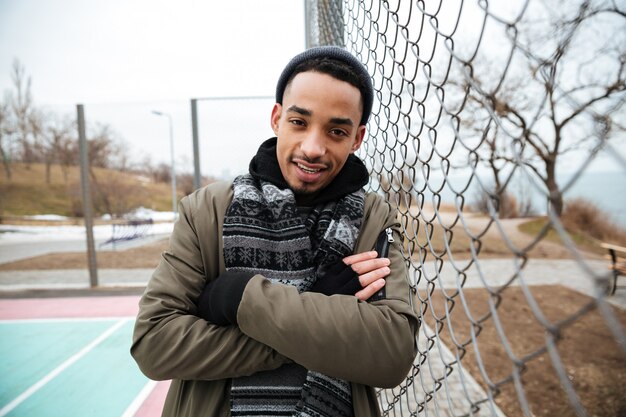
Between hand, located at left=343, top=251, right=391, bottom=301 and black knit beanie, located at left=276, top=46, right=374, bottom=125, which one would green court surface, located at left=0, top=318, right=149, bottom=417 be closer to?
hand, located at left=343, top=251, right=391, bottom=301

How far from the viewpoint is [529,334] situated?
5.02 m

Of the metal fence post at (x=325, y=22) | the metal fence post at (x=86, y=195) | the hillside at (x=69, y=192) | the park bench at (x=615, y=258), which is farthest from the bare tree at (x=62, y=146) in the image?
the park bench at (x=615, y=258)

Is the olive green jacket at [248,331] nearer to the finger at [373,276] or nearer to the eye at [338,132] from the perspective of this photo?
the finger at [373,276]

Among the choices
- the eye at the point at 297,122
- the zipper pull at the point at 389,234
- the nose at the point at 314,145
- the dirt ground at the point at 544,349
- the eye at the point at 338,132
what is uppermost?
the eye at the point at 297,122

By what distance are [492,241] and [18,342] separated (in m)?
13.5

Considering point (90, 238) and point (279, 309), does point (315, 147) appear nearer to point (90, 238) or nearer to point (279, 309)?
point (279, 309)

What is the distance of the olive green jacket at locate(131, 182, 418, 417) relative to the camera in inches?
42.4

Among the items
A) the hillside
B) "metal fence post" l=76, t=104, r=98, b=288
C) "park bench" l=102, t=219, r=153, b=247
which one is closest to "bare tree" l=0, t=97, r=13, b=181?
the hillside

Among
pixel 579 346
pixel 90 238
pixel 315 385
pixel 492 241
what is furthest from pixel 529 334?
pixel 492 241

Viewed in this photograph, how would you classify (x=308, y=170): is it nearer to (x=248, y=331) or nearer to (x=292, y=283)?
(x=292, y=283)

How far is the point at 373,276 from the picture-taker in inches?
50.1

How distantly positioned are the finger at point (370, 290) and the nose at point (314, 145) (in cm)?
50

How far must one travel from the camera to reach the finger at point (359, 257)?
4.28ft

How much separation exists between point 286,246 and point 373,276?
12.9 inches
